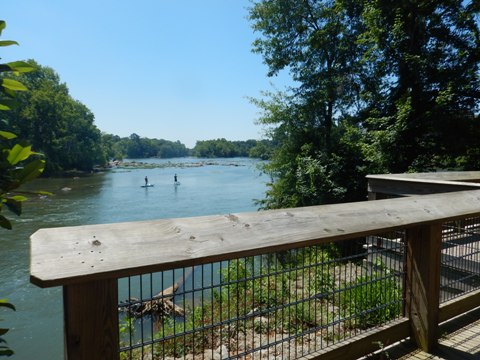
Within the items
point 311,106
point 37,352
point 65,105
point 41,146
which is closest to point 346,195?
point 311,106

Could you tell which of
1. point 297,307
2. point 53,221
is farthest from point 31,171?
point 53,221

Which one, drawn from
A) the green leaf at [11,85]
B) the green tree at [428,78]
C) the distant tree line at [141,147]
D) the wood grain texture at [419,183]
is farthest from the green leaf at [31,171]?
the distant tree line at [141,147]

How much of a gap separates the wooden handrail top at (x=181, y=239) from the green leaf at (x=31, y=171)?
0.23 meters

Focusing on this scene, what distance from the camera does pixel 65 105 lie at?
52.8 m

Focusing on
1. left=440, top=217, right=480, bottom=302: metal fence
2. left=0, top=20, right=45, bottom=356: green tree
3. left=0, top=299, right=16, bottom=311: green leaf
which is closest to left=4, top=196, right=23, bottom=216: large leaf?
left=0, top=20, right=45, bottom=356: green tree

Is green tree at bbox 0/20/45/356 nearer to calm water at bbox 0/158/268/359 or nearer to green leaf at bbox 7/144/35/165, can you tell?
green leaf at bbox 7/144/35/165

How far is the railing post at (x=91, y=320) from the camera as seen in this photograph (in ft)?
3.97

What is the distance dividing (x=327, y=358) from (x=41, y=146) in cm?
5283

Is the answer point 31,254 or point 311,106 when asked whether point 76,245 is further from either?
point 311,106

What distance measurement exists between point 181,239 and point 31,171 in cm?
54

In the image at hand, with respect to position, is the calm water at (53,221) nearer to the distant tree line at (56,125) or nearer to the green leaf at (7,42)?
the green leaf at (7,42)

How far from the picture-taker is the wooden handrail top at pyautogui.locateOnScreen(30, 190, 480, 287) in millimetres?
1125

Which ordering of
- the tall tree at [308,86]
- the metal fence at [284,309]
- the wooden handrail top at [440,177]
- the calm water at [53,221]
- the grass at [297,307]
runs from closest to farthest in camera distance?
the metal fence at [284,309], the grass at [297,307], the wooden handrail top at [440,177], the calm water at [53,221], the tall tree at [308,86]

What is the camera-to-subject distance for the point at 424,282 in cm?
240
